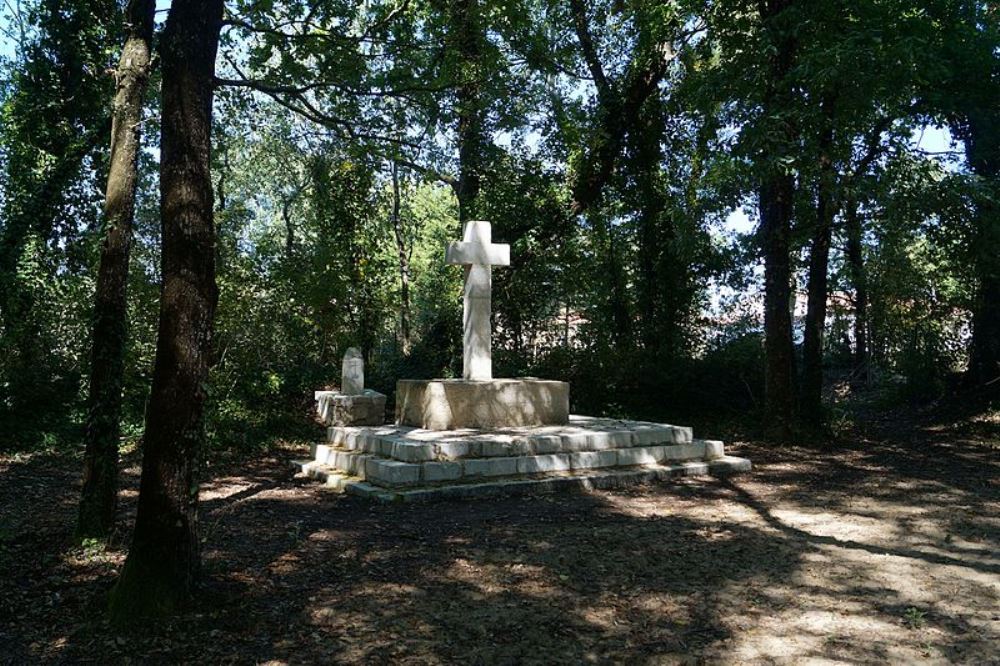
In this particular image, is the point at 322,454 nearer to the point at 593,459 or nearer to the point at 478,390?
the point at 478,390

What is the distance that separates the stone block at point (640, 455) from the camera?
9.97m

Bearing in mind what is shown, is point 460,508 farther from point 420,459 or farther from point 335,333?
point 335,333

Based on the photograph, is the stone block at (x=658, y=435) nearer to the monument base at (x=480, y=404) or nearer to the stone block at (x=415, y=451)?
the monument base at (x=480, y=404)

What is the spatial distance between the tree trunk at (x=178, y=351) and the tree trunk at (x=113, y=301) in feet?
5.49

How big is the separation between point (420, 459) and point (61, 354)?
846 cm

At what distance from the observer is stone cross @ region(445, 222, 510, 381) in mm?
11016

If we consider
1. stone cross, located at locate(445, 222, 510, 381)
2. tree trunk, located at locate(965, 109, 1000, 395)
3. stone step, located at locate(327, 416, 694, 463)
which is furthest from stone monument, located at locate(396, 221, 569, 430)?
tree trunk, located at locate(965, 109, 1000, 395)

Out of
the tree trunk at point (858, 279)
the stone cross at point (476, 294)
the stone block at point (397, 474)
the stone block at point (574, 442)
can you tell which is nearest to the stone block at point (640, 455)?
the stone block at point (574, 442)

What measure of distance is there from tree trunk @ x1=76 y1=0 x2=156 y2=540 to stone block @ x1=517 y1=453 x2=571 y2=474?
15.3ft

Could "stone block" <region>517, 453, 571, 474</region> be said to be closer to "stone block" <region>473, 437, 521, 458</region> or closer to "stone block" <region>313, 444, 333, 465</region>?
"stone block" <region>473, 437, 521, 458</region>

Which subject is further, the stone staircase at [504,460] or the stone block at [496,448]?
the stone block at [496,448]

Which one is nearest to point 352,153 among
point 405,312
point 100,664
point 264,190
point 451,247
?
point 451,247

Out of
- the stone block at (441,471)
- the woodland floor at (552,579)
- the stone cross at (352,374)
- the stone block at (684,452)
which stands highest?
the stone cross at (352,374)

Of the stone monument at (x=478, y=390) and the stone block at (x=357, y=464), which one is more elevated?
the stone monument at (x=478, y=390)
